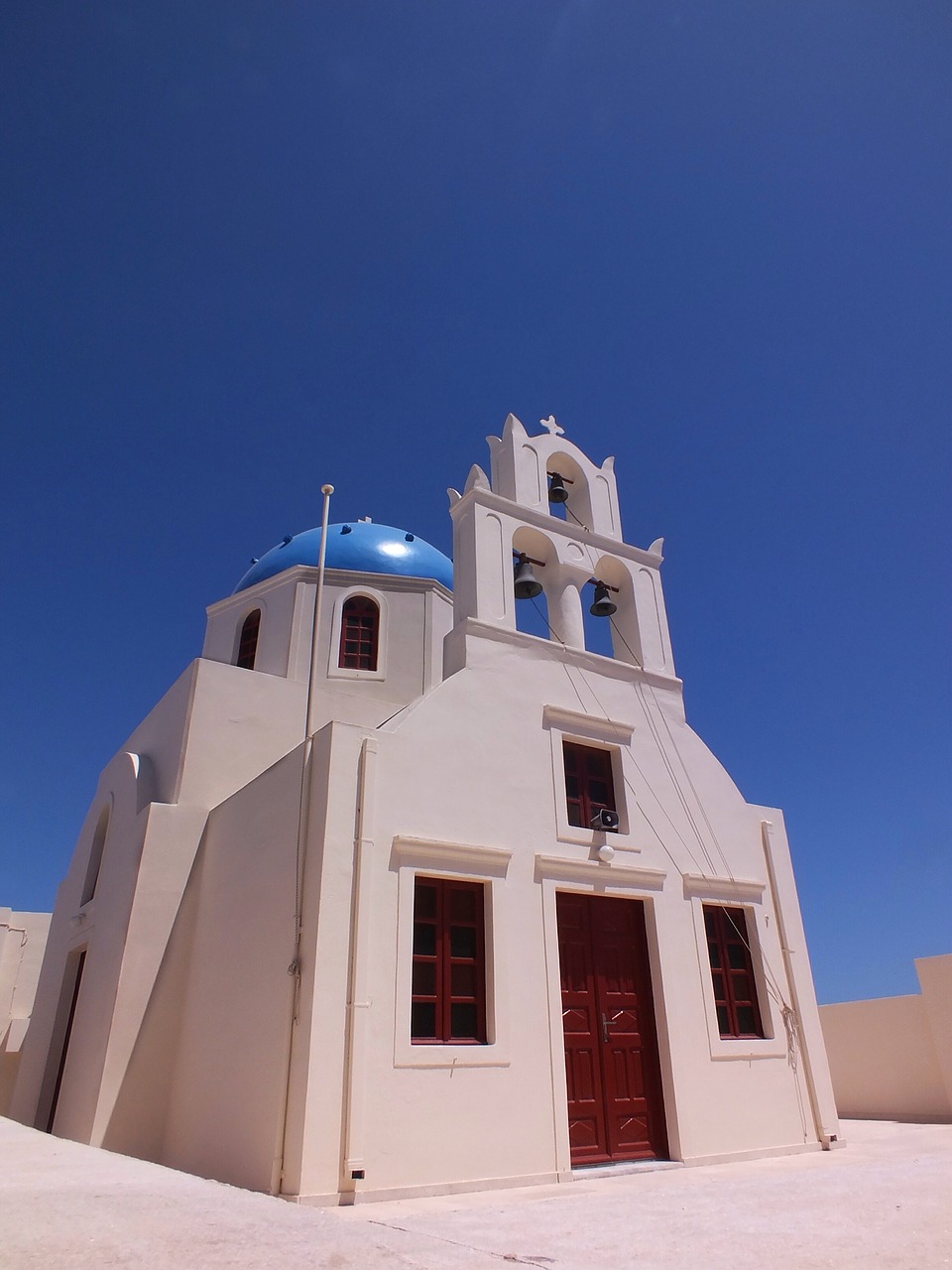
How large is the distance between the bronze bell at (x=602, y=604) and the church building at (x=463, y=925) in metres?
0.06

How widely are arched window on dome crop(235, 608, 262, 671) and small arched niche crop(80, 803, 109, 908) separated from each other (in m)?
3.47

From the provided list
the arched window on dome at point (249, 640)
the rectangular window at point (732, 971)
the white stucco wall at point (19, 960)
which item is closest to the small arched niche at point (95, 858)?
the arched window on dome at point (249, 640)

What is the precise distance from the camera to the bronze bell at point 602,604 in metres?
11.5

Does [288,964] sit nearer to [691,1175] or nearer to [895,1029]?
[691,1175]

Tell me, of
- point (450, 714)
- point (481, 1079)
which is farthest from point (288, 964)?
point (450, 714)

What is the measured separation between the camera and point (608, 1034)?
8.57 meters

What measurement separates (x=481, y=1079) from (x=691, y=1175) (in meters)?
2.16

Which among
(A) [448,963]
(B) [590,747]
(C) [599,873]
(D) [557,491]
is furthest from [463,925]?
(D) [557,491]

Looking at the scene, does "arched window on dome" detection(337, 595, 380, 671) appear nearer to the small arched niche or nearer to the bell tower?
the bell tower

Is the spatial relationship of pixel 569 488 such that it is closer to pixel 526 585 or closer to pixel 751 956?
pixel 526 585

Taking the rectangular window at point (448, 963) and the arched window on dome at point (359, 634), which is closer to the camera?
the rectangular window at point (448, 963)

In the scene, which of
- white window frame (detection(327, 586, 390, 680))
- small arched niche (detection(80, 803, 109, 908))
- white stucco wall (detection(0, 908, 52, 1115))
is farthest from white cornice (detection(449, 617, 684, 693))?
white stucco wall (detection(0, 908, 52, 1115))

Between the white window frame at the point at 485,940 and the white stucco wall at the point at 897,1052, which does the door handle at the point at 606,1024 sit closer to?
the white window frame at the point at 485,940

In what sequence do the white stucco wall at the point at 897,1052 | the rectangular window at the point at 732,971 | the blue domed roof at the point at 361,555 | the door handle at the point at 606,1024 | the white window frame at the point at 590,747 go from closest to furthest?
the door handle at the point at 606,1024 → the white window frame at the point at 590,747 → the rectangular window at the point at 732,971 → the white stucco wall at the point at 897,1052 → the blue domed roof at the point at 361,555
